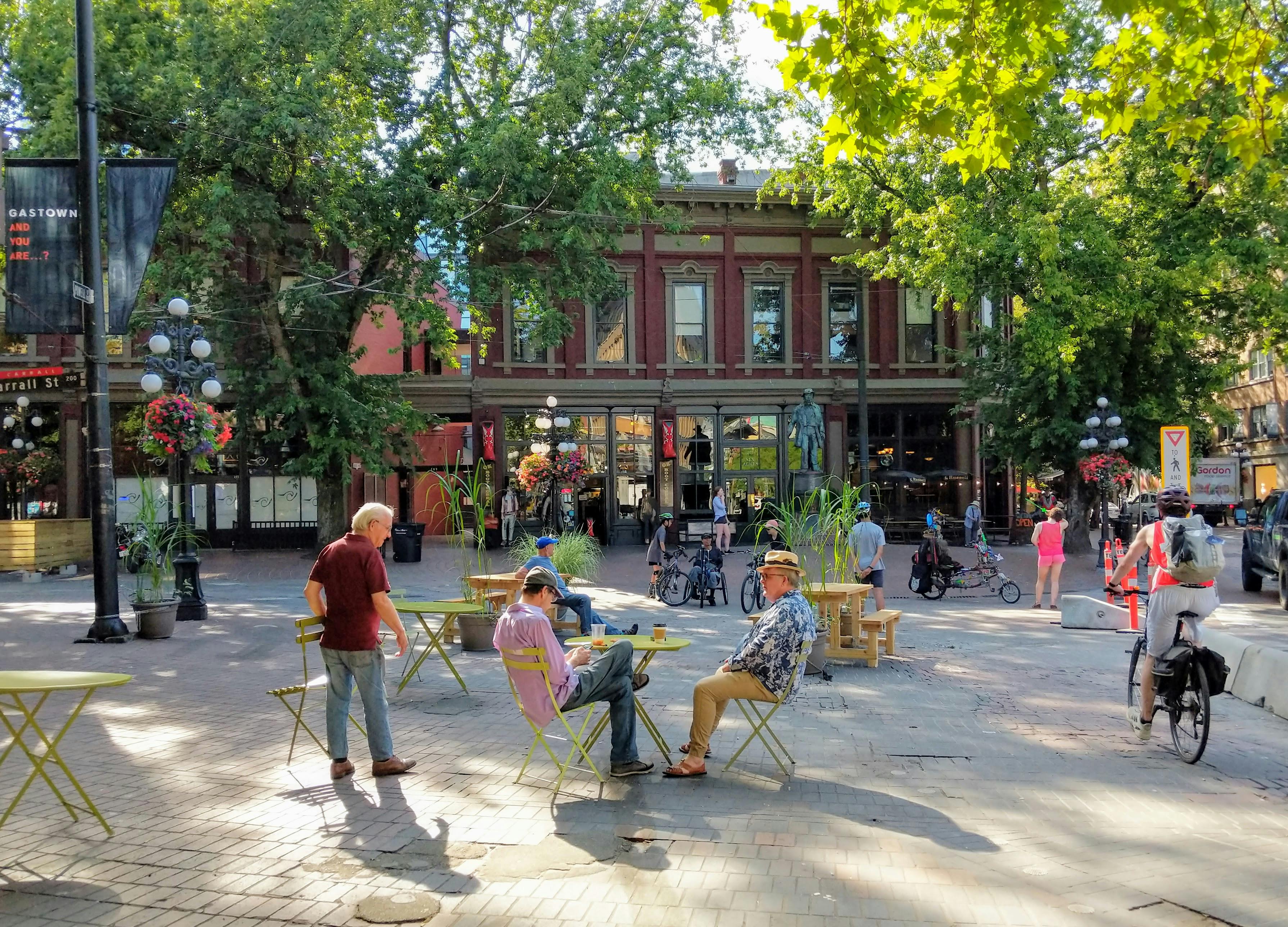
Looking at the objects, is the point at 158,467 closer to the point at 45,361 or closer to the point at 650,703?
the point at 45,361

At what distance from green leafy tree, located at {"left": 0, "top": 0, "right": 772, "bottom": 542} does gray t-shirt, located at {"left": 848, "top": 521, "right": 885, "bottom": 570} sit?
11.0 m

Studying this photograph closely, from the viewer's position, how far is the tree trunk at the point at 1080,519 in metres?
27.0

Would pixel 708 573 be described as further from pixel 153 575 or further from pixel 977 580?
pixel 153 575

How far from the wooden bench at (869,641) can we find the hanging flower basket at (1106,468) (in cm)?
1607

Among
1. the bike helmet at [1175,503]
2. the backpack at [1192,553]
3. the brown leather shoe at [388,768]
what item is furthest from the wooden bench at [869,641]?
the brown leather shoe at [388,768]

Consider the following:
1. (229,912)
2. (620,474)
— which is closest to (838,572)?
(229,912)

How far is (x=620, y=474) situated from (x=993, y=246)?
604 inches

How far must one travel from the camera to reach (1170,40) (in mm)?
6648

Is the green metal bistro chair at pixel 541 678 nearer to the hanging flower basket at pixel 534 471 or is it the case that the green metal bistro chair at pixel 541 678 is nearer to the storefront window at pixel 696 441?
the hanging flower basket at pixel 534 471

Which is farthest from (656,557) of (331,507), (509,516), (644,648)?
(509,516)

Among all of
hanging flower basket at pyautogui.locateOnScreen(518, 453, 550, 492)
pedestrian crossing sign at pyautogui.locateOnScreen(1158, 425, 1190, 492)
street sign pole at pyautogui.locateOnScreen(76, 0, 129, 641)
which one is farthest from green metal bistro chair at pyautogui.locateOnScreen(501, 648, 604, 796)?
hanging flower basket at pyautogui.locateOnScreen(518, 453, 550, 492)

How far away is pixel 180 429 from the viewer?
14391 millimetres

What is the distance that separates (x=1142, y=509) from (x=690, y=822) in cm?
1892

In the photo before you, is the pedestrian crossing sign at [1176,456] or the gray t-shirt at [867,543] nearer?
the gray t-shirt at [867,543]
